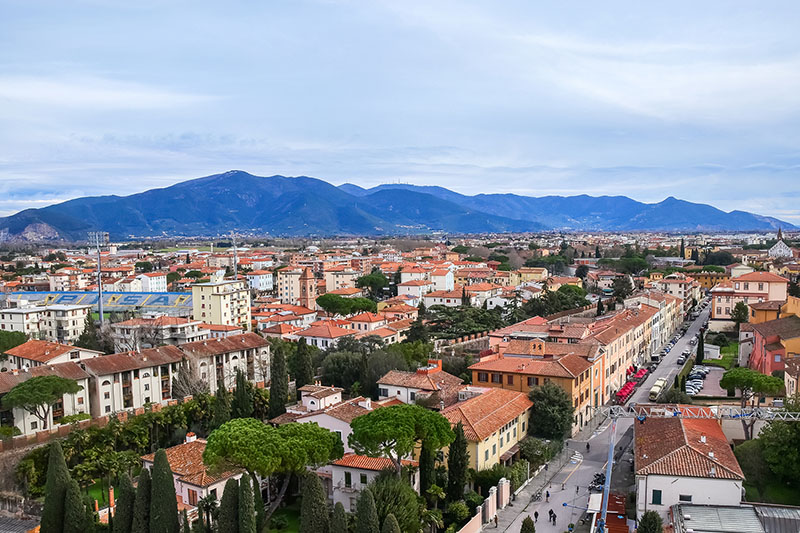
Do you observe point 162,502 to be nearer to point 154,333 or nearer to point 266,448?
point 266,448

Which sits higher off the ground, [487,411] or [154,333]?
[154,333]

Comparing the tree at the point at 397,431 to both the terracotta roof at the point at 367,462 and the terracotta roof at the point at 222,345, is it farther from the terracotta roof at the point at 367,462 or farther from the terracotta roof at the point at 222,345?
the terracotta roof at the point at 222,345

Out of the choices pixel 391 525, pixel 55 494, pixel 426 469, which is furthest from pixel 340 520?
pixel 55 494

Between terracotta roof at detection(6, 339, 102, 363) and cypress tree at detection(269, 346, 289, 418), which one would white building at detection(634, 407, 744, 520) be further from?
terracotta roof at detection(6, 339, 102, 363)

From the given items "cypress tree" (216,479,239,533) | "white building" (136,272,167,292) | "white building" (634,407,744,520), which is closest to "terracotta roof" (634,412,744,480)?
"white building" (634,407,744,520)

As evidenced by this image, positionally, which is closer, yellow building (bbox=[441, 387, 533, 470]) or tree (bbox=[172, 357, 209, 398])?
yellow building (bbox=[441, 387, 533, 470])

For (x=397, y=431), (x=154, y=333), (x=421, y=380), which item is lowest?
(x=154, y=333)

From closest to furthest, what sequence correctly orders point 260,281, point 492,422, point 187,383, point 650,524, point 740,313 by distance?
point 650,524
point 492,422
point 187,383
point 740,313
point 260,281
